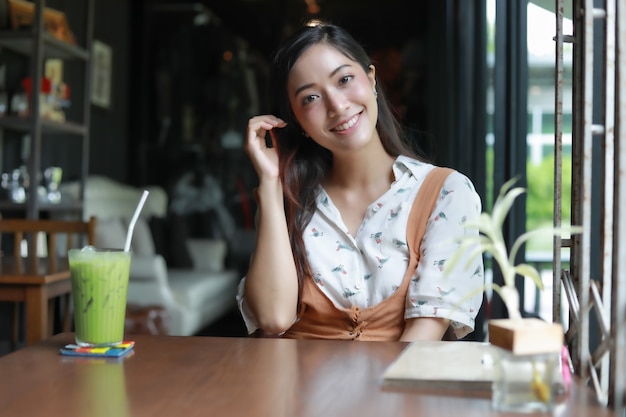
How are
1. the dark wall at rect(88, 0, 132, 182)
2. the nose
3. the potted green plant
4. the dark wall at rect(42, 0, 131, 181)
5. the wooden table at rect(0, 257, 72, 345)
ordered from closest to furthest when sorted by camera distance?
the potted green plant < the nose < the wooden table at rect(0, 257, 72, 345) < the dark wall at rect(42, 0, 131, 181) < the dark wall at rect(88, 0, 132, 182)

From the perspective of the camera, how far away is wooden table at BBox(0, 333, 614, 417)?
87 centimetres

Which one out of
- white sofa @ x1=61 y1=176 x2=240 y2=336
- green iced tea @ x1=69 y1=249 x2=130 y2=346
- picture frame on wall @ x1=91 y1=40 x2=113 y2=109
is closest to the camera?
green iced tea @ x1=69 y1=249 x2=130 y2=346

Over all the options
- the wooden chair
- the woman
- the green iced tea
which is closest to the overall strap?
the woman

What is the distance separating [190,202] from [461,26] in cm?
355

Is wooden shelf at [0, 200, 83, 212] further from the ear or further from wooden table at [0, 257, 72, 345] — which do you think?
the ear

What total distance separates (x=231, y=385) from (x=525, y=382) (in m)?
0.36

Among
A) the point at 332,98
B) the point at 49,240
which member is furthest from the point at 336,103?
the point at 49,240

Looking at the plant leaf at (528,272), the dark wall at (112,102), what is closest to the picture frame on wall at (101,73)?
the dark wall at (112,102)

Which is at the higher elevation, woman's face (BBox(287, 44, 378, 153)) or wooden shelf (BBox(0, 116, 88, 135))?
wooden shelf (BBox(0, 116, 88, 135))

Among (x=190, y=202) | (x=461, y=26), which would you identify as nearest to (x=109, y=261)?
(x=461, y=26)

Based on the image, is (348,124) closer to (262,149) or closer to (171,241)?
(262,149)

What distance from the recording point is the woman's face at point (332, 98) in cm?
167

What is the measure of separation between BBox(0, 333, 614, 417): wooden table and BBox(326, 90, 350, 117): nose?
0.58 meters

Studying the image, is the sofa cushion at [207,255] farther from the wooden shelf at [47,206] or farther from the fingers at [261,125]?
the fingers at [261,125]
